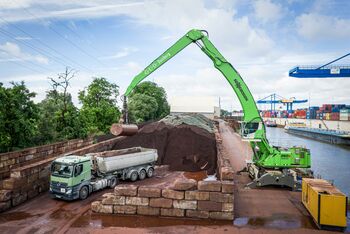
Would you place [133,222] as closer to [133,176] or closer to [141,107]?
[133,176]

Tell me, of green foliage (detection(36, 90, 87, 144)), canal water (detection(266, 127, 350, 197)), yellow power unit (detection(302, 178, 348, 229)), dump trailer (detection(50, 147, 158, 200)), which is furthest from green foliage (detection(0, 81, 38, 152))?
canal water (detection(266, 127, 350, 197))

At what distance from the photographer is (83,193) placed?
1166 centimetres

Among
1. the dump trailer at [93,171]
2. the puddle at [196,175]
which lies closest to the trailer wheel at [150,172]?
the dump trailer at [93,171]

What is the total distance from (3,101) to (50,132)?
531 cm

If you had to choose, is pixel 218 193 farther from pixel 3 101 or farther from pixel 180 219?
pixel 3 101

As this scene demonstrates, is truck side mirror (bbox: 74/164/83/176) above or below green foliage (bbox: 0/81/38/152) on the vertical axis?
below

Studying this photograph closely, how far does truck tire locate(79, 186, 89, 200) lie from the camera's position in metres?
11.5

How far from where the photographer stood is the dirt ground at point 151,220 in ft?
27.3

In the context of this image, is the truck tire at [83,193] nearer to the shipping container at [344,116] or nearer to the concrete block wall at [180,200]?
the concrete block wall at [180,200]

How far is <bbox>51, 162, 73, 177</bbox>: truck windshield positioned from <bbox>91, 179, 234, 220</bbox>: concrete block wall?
2579 mm

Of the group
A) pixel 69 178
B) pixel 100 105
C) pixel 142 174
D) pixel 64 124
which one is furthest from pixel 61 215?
pixel 100 105

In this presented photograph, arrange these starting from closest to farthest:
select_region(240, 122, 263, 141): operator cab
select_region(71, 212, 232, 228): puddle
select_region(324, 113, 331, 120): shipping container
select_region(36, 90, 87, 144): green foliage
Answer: select_region(71, 212, 232, 228): puddle, select_region(240, 122, 263, 141): operator cab, select_region(36, 90, 87, 144): green foliage, select_region(324, 113, 331, 120): shipping container

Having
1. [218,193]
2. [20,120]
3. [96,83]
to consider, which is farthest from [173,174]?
[96,83]

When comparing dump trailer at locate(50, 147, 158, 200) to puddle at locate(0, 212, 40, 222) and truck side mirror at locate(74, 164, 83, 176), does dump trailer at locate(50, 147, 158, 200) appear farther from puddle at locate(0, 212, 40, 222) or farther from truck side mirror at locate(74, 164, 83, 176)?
puddle at locate(0, 212, 40, 222)
